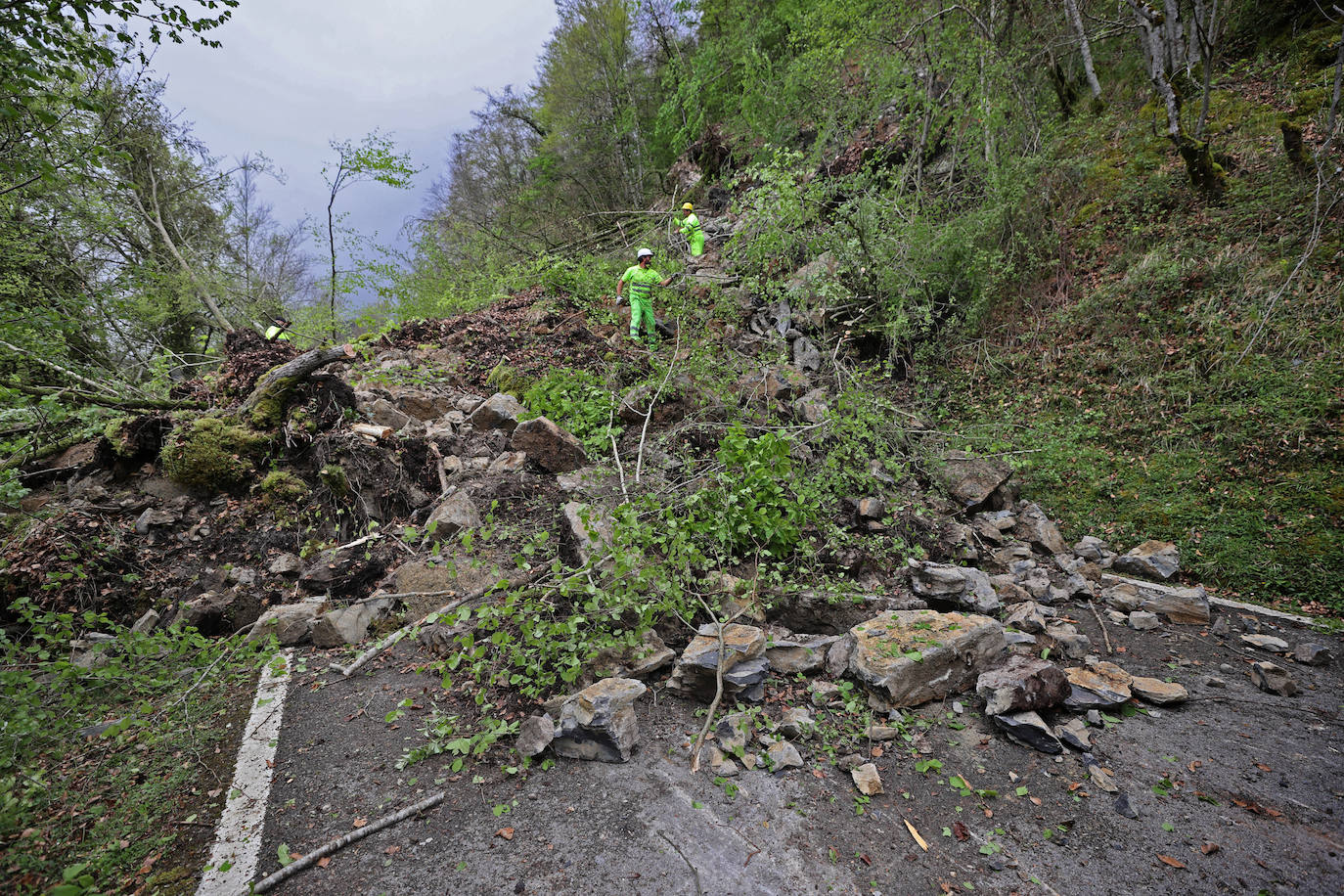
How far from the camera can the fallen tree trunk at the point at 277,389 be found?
16.4 feet

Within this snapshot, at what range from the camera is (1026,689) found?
2.58 meters

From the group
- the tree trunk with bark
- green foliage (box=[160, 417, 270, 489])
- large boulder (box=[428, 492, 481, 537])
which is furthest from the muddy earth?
the tree trunk with bark

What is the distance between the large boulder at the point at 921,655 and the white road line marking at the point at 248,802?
287 centimetres

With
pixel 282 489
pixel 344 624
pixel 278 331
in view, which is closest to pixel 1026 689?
pixel 344 624

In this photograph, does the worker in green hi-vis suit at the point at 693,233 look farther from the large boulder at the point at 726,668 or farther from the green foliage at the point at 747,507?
the large boulder at the point at 726,668

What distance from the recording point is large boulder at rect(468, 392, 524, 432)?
220 inches

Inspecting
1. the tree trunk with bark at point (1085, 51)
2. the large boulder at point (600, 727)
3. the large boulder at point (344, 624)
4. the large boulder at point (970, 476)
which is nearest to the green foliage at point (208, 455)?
the large boulder at point (344, 624)

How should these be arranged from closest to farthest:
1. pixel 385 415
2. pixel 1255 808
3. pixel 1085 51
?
pixel 1255 808
pixel 385 415
pixel 1085 51

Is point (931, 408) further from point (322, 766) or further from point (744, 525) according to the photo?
point (322, 766)

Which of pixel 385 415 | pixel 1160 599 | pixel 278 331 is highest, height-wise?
pixel 278 331

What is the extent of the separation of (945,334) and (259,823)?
8062 mm

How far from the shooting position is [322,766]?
2.52 meters

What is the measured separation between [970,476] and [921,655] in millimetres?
2917

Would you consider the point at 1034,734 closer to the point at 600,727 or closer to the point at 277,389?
the point at 600,727
